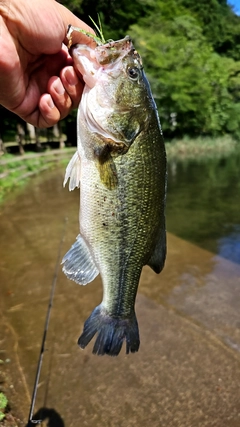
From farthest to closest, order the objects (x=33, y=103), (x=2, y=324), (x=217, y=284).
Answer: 1. (x=217, y=284)
2. (x=2, y=324)
3. (x=33, y=103)

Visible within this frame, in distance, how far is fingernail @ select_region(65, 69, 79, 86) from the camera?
222 cm

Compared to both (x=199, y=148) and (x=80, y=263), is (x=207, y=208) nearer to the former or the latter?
(x=80, y=263)

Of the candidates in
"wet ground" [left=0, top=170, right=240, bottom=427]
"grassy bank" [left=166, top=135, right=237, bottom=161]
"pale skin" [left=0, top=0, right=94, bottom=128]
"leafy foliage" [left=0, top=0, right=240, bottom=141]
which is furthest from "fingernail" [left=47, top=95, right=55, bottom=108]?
"grassy bank" [left=166, top=135, right=237, bottom=161]

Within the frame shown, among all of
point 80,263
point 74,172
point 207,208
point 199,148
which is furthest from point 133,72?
point 199,148

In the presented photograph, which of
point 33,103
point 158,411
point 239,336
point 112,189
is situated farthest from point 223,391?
point 33,103

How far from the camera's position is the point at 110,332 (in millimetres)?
2102

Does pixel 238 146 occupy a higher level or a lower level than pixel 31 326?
lower

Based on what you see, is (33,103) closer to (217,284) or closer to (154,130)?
(154,130)

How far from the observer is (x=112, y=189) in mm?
1938

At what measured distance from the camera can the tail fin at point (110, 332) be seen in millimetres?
2080

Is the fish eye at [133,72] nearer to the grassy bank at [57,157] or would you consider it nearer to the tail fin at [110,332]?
the tail fin at [110,332]

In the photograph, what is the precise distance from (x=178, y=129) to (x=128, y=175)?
31378 mm

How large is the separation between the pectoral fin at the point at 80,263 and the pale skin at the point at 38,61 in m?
0.92

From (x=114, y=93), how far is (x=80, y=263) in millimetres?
921
